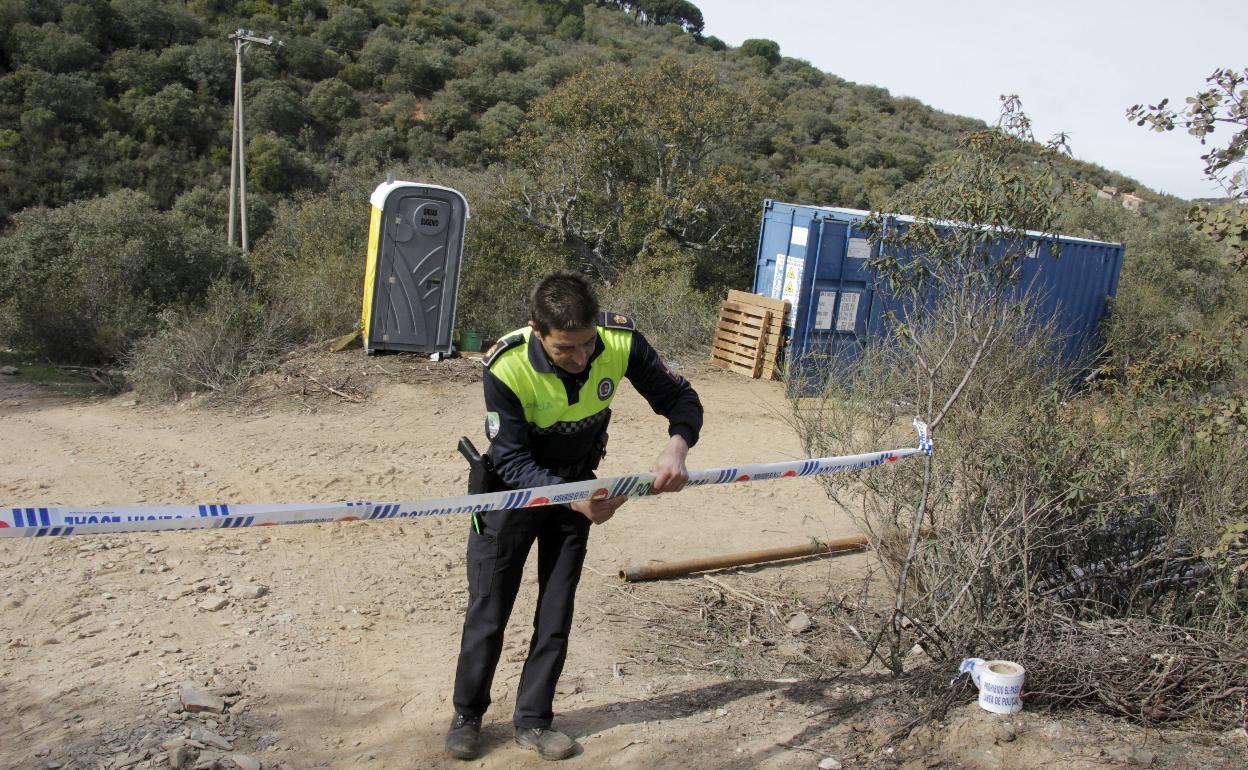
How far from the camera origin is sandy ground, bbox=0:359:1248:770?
3561 millimetres

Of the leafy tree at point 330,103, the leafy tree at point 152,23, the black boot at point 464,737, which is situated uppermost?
the leafy tree at point 152,23

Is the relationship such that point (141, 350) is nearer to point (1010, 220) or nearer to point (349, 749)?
point (349, 749)

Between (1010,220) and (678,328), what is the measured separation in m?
9.84

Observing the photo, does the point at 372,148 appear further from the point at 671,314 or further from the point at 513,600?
the point at 513,600

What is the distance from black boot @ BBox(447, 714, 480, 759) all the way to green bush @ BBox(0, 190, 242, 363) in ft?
32.8

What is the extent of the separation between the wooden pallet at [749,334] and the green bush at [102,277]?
6.91 m

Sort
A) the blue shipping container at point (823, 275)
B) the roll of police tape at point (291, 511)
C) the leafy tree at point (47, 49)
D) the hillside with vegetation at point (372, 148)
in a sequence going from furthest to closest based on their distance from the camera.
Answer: the leafy tree at point (47, 49)
the hillside with vegetation at point (372, 148)
the blue shipping container at point (823, 275)
the roll of police tape at point (291, 511)

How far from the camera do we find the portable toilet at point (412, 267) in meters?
11.1

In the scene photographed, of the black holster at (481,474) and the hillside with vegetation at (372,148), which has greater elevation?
the hillside with vegetation at (372,148)

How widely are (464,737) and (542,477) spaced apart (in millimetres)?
1033

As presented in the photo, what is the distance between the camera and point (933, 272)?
4.67 metres

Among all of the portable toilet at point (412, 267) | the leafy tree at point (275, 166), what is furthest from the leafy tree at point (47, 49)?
the portable toilet at point (412, 267)

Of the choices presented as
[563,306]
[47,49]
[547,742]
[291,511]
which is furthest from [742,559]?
[47,49]

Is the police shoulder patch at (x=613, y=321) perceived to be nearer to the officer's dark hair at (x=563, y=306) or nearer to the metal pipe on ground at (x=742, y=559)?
the officer's dark hair at (x=563, y=306)
